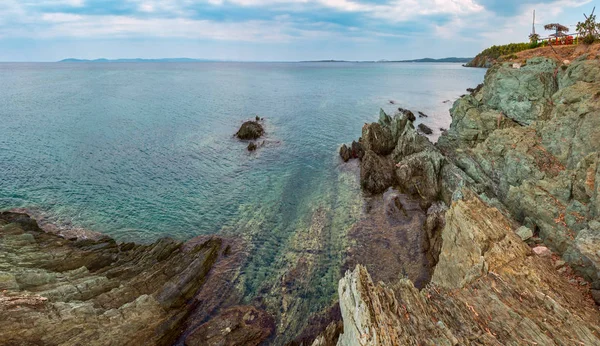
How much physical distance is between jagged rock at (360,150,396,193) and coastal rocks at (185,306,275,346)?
2189 centimetres

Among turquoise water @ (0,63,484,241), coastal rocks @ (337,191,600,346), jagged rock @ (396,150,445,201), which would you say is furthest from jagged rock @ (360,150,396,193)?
coastal rocks @ (337,191,600,346)

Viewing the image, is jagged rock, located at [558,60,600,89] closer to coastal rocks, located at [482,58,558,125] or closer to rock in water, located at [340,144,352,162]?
coastal rocks, located at [482,58,558,125]

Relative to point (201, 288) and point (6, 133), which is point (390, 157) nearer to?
point (201, 288)

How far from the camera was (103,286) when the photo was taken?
18.6 meters

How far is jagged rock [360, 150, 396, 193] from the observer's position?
119ft

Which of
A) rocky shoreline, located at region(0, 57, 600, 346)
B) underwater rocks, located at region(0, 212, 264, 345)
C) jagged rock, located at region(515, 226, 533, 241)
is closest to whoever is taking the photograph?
rocky shoreline, located at region(0, 57, 600, 346)

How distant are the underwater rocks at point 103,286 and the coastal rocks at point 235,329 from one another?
3.72 feet

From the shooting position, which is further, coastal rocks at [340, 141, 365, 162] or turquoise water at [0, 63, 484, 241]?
coastal rocks at [340, 141, 365, 162]

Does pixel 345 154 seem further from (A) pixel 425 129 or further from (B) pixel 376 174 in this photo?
(A) pixel 425 129

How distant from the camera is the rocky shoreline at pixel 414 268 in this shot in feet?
41.5

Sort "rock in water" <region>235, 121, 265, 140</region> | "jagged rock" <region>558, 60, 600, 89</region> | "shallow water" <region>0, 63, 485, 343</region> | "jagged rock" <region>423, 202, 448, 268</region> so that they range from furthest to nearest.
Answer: "rock in water" <region>235, 121, 265, 140</region>, "jagged rock" <region>558, 60, 600, 89</region>, "shallow water" <region>0, 63, 485, 343</region>, "jagged rock" <region>423, 202, 448, 268</region>

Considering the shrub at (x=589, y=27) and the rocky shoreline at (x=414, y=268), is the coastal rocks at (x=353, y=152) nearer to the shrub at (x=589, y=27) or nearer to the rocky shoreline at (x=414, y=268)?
the rocky shoreline at (x=414, y=268)

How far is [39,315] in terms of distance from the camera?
14.5 meters

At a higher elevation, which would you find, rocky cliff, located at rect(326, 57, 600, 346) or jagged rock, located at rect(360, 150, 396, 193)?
rocky cliff, located at rect(326, 57, 600, 346)
